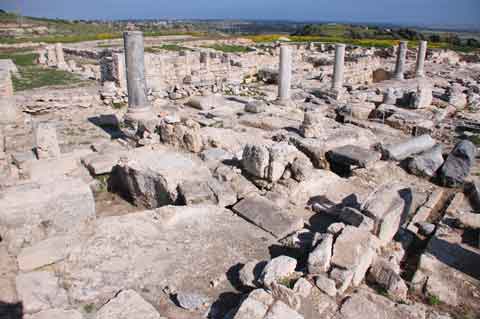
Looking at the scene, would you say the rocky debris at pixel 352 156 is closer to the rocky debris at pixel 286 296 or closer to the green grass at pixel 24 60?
the rocky debris at pixel 286 296

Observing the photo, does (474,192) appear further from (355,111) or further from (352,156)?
(355,111)

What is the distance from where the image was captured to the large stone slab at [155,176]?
20.9ft

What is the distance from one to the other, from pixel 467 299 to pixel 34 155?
812 cm

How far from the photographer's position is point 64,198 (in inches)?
203

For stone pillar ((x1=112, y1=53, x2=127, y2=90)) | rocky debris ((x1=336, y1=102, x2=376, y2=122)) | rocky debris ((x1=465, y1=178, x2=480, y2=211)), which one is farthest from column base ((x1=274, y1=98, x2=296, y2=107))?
rocky debris ((x1=465, y1=178, x2=480, y2=211))

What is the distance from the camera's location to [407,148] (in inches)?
344

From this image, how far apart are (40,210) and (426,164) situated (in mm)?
7525

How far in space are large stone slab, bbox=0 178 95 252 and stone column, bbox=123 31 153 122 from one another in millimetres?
4802

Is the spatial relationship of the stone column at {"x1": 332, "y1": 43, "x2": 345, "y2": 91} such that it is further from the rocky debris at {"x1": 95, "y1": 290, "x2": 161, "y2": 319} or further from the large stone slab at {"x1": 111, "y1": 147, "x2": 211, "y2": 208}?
the rocky debris at {"x1": 95, "y1": 290, "x2": 161, "y2": 319}

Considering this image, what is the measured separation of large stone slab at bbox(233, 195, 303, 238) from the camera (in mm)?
5355

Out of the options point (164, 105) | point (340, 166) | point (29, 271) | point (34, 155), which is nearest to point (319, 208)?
point (340, 166)

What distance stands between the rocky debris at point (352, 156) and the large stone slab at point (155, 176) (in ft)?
9.38

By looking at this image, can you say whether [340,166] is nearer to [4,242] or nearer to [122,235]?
[122,235]

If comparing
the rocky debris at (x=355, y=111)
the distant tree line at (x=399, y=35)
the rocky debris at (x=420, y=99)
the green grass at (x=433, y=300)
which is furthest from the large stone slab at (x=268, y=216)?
the distant tree line at (x=399, y=35)
